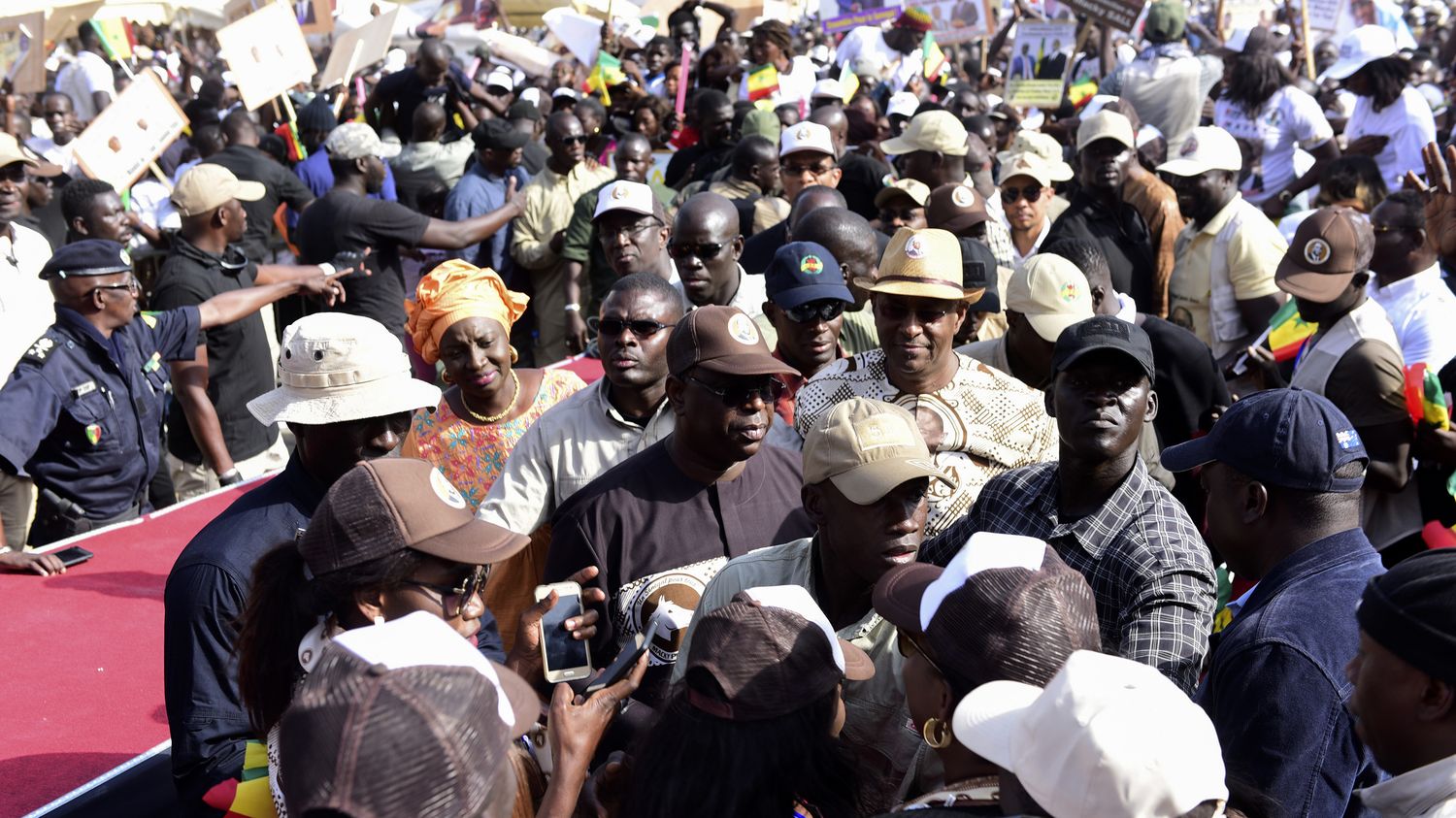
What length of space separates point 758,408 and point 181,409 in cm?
438

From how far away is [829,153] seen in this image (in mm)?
7566

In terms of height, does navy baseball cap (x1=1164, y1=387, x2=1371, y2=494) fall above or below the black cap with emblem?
above

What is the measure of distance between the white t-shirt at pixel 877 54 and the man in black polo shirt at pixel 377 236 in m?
6.48

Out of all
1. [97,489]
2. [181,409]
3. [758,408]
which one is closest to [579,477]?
[758,408]

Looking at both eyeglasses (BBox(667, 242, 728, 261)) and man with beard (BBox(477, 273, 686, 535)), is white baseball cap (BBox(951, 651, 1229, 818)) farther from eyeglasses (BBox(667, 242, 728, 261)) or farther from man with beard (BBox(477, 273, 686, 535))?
eyeglasses (BBox(667, 242, 728, 261))

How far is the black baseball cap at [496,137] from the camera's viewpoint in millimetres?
9102

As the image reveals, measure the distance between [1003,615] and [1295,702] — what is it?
26.2 inches

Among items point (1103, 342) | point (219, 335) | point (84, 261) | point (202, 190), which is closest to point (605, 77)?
point (202, 190)

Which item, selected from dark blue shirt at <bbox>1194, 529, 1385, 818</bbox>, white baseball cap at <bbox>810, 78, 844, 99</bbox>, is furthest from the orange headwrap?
white baseball cap at <bbox>810, 78, 844, 99</bbox>

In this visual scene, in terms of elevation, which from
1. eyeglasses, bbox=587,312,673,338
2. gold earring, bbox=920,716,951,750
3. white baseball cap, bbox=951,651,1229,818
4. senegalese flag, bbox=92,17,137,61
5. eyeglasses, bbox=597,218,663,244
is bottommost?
senegalese flag, bbox=92,17,137,61

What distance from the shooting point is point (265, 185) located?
9.59 m

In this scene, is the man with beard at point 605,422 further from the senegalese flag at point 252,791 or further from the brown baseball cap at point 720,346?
the senegalese flag at point 252,791

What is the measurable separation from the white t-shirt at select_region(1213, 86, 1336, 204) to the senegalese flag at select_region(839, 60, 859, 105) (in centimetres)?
348

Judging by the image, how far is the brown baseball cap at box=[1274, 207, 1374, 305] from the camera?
479 centimetres
